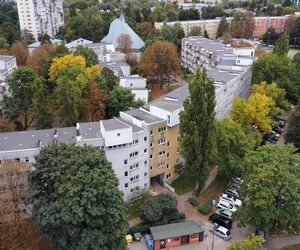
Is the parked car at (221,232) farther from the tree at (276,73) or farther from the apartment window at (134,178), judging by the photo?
the tree at (276,73)

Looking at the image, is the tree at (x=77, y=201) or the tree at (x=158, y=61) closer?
the tree at (x=77, y=201)

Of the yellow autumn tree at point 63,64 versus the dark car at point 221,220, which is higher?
the yellow autumn tree at point 63,64

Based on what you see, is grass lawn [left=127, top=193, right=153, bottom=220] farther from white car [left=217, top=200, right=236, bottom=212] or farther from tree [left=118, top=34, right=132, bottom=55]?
tree [left=118, top=34, right=132, bottom=55]

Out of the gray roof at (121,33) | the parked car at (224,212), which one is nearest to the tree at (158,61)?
the gray roof at (121,33)

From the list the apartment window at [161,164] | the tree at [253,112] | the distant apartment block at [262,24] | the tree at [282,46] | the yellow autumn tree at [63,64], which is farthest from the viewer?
the distant apartment block at [262,24]

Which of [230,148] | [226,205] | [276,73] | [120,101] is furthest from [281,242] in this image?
[276,73]

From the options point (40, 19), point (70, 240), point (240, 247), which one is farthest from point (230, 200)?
point (40, 19)
